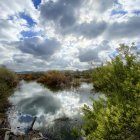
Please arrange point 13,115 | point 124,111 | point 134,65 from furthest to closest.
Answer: point 13,115 → point 134,65 → point 124,111

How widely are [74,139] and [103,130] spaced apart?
992cm

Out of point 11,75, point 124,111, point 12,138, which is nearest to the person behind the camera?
point 124,111

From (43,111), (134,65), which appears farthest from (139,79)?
(43,111)

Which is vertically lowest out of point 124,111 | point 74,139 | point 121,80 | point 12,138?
point 74,139

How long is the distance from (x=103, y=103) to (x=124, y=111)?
9.35 ft

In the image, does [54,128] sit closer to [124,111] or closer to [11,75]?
[124,111]

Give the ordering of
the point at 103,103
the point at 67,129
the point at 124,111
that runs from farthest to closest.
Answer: the point at 67,129 < the point at 103,103 < the point at 124,111

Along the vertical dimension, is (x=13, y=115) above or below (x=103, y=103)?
below

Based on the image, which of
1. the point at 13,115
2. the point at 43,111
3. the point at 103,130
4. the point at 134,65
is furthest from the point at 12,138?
the point at 43,111

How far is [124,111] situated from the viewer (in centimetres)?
1021

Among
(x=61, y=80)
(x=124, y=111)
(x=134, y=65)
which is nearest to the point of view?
(x=124, y=111)

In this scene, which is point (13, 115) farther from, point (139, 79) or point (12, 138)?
point (139, 79)

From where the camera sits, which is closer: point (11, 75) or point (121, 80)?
point (121, 80)

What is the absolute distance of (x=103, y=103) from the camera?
13.0m
